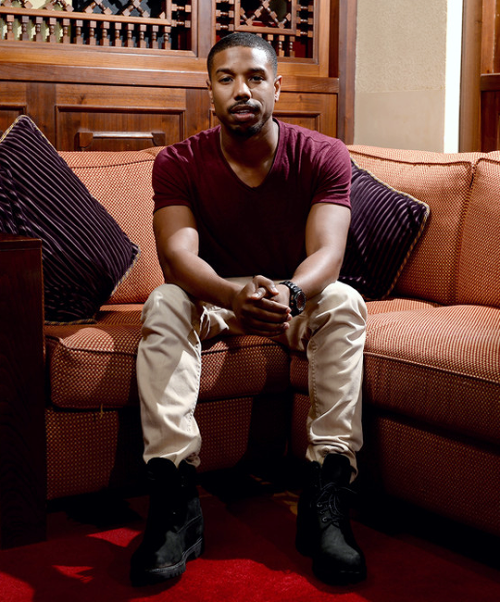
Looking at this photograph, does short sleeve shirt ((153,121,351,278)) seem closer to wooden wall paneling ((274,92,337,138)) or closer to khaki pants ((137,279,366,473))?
khaki pants ((137,279,366,473))

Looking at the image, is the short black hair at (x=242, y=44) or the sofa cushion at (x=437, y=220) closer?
the short black hair at (x=242, y=44)

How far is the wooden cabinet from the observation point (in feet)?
9.45

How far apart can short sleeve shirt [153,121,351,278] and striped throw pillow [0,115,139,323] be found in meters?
0.27

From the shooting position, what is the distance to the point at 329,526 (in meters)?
1.69

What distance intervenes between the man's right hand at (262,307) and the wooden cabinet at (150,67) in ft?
4.69

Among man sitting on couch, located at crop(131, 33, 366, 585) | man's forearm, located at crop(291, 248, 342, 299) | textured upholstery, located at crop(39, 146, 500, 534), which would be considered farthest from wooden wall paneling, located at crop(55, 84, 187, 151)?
man's forearm, located at crop(291, 248, 342, 299)

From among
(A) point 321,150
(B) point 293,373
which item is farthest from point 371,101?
(B) point 293,373

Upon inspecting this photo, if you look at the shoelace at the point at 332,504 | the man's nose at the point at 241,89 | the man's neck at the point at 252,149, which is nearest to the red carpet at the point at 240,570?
the shoelace at the point at 332,504

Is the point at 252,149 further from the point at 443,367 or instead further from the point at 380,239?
the point at 443,367

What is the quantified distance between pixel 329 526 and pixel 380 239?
1038mm

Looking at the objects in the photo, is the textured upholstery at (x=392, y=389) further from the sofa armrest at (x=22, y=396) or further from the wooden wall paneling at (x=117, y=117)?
the wooden wall paneling at (x=117, y=117)

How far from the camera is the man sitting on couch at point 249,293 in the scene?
1.73 meters

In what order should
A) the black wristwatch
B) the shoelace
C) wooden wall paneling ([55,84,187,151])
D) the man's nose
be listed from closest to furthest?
the shoelace, the black wristwatch, the man's nose, wooden wall paneling ([55,84,187,151])

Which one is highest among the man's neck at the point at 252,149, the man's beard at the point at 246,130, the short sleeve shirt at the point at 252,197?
the man's beard at the point at 246,130
